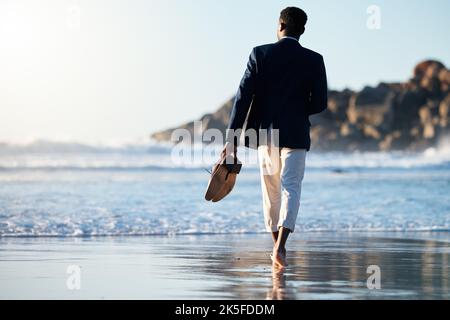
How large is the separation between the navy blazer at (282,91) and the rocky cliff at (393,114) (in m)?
96.1

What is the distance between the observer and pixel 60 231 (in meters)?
10.2

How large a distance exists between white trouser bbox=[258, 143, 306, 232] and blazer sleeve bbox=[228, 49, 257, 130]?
0.31 m

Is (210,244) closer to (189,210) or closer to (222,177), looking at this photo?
(222,177)

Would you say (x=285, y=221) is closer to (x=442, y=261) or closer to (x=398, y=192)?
(x=442, y=261)

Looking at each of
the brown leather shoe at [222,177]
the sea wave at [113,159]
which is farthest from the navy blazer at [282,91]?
the sea wave at [113,159]

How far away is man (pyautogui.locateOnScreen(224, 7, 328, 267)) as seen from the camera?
6.70 metres

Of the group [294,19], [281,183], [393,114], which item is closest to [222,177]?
[281,183]

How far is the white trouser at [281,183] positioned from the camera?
22.1ft

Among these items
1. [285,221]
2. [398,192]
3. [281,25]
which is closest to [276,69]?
[281,25]

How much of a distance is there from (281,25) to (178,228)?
432cm

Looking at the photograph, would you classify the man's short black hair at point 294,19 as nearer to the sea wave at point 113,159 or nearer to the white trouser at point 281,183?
the white trouser at point 281,183
